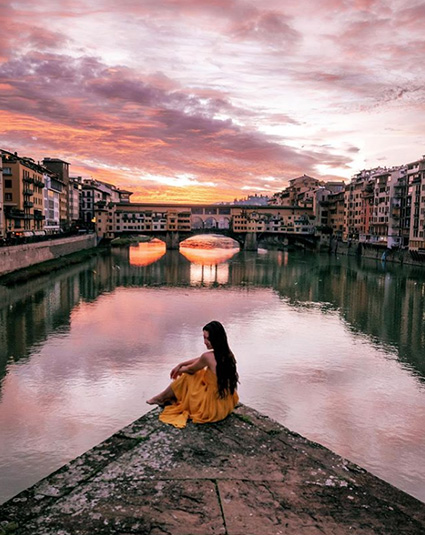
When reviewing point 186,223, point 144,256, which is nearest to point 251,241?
point 186,223

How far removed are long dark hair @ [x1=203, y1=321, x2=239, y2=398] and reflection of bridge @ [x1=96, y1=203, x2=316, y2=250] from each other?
81.7 meters

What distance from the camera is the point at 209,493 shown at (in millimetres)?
4816

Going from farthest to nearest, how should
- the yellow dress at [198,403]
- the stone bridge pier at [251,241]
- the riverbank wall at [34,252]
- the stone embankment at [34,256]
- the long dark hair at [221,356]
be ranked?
the stone bridge pier at [251,241], the riverbank wall at [34,252], the stone embankment at [34,256], the yellow dress at [198,403], the long dark hair at [221,356]

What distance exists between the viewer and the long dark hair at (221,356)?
6410mm

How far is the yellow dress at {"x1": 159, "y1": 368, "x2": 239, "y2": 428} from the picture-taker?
6.51 m

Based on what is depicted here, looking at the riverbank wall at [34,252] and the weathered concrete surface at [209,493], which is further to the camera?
the riverbank wall at [34,252]

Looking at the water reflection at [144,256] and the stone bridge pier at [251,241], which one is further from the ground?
the stone bridge pier at [251,241]

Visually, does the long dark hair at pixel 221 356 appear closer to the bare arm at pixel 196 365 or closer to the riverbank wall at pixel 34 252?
the bare arm at pixel 196 365

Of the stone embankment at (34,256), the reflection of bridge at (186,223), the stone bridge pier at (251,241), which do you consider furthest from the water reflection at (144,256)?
the stone bridge pier at (251,241)

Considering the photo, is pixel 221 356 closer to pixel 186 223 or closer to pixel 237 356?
pixel 237 356

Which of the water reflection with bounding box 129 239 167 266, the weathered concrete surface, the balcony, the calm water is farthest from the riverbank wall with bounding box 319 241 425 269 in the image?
the weathered concrete surface

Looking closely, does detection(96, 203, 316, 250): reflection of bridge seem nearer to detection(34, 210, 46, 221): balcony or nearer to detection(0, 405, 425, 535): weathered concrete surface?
detection(34, 210, 46, 221): balcony

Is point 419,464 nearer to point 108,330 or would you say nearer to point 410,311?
point 108,330

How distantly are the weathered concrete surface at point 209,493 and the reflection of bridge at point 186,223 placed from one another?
8248 centimetres
